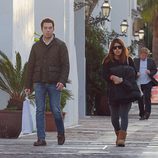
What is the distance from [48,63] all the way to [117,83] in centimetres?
116

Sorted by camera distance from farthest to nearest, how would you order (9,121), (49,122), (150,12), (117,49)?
(150,12) → (49,122) → (9,121) → (117,49)

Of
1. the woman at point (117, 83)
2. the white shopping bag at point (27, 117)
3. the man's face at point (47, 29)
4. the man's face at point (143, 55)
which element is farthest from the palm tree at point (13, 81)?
the man's face at point (143, 55)

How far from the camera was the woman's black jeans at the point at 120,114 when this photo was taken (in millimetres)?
11151

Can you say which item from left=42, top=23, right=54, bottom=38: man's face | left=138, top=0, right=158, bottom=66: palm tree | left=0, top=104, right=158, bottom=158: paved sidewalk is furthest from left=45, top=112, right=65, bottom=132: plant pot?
left=138, top=0, right=158, bottom=66: palm tree

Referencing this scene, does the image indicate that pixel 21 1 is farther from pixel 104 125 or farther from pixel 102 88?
pixel 102 88

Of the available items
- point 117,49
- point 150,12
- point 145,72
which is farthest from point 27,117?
point 150,12

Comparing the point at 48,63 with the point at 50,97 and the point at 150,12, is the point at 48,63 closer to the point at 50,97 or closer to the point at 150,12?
the point at 50,97

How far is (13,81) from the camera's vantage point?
12578mm

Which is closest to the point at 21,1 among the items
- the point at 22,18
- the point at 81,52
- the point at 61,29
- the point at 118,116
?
the point at 22,18

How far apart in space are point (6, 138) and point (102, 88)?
327 inches

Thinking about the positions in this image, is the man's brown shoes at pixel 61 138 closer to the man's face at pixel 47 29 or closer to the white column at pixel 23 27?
the man's face at pixel 47 29

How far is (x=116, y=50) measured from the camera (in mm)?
11289

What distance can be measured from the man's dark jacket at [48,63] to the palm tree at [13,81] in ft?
5.04

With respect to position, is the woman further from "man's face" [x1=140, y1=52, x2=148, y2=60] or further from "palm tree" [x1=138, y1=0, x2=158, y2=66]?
"palm tree" [x1=138, y1=0, x2=158, y2=66]
